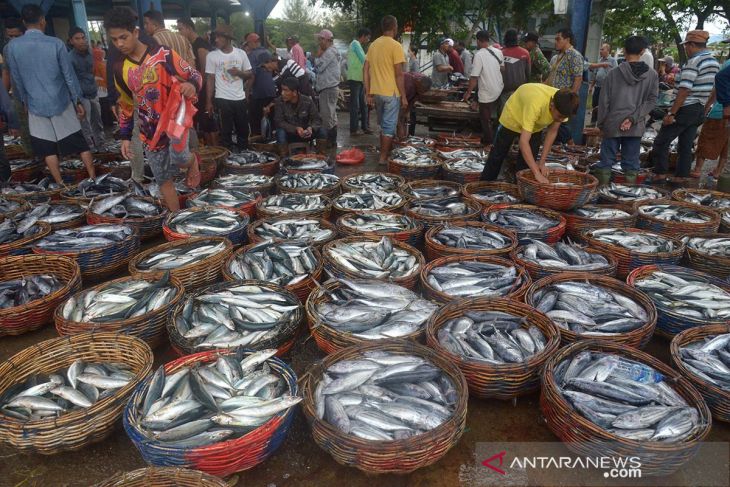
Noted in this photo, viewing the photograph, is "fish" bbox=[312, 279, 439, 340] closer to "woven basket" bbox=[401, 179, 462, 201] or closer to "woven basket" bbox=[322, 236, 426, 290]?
"woven basket" bbox=[322, 236, 426, 290]

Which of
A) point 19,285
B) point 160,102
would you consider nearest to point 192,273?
point 19,285

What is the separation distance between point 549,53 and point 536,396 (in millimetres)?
16654

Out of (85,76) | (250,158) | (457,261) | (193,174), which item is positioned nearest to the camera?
(457,261)

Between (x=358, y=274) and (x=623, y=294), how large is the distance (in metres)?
2.08

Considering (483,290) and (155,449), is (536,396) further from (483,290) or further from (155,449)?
(155,449)

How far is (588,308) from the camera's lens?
3.24 m

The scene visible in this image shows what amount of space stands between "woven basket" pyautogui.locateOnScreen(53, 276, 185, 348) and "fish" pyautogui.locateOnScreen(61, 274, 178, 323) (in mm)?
51

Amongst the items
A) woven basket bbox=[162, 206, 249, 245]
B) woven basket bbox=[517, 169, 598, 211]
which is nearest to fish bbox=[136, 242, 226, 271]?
woven basket bbox=[162, 206, 249, 245]

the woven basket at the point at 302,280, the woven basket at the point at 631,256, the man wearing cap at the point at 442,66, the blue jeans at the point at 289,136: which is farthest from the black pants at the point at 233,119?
the man wearing cap at the point at 442,66

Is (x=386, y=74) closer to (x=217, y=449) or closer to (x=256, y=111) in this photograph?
(x=256, y=111)

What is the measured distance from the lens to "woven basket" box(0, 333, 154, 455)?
89.6 inches

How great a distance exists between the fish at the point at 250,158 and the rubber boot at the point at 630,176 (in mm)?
5250

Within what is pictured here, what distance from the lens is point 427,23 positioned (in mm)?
17938

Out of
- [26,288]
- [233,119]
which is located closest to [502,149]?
[233,119]
